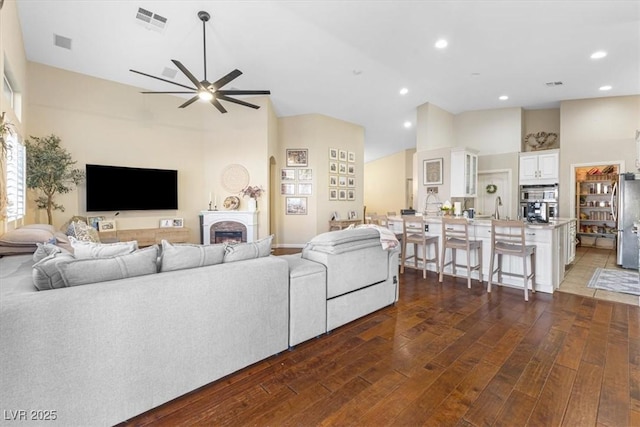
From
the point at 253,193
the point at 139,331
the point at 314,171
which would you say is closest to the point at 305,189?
the point at 314,171

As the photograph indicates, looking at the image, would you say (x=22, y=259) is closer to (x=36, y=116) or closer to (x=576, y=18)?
(x=36, y=116)

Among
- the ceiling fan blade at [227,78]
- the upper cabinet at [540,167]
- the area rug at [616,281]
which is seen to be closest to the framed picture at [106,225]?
the ceiling fan blade at [227,78]

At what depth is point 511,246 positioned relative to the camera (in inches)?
144

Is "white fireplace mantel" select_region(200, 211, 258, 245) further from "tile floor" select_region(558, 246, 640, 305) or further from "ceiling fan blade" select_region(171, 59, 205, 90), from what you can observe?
"tile floor" select_region(558, 246, 640, 305)

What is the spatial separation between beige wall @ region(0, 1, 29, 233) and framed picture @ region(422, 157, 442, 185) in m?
6.99

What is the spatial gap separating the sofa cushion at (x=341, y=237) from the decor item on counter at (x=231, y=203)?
3.99 metres

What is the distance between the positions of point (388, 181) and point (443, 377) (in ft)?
33.6

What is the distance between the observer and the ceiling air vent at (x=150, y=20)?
3742 millimetres

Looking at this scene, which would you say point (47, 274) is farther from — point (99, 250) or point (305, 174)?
point (305, 174)

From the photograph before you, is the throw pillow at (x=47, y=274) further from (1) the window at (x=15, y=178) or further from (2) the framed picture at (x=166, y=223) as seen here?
(2) the framed picture at (x=166, y=223)

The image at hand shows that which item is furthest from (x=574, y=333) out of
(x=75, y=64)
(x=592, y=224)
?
(x=75, y=64)

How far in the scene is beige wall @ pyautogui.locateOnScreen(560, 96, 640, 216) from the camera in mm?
6168

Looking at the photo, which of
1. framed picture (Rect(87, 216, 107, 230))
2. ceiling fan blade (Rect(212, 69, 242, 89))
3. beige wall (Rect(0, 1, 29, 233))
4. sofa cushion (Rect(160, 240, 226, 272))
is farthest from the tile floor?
framed picture (Rect(87, 216, 107, 230))

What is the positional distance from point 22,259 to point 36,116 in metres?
3.84
